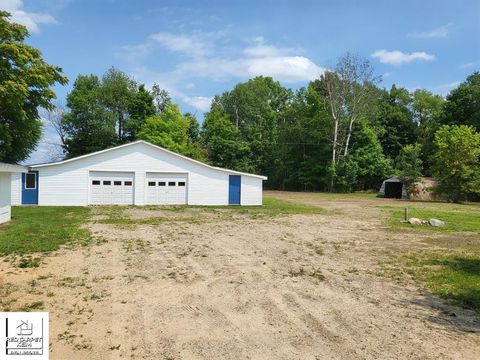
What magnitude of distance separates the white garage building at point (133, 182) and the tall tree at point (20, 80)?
4057mm

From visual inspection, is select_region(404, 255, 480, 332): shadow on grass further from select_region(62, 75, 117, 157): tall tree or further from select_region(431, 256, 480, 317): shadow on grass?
select_region(62, 75, 117, 157): tall tree

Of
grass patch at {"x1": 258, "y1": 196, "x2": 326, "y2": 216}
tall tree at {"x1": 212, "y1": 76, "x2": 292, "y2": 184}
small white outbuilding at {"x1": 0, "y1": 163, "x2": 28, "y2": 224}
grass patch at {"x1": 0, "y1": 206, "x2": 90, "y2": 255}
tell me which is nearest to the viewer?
grass patch at {"x1": 0, "y1": 206, "x2": 90, "y2": 255}

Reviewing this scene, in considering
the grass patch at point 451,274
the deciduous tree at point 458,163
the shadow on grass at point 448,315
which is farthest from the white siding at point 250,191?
the shadow on grass at point 448,315

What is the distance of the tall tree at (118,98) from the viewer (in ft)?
174

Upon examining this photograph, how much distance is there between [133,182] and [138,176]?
1.66 feet

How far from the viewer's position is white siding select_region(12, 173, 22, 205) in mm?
24048

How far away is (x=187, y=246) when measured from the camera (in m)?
11.6

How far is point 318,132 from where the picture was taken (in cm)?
5447

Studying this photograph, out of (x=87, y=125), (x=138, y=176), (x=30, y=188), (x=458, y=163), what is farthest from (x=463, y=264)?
(x=87, y=125)

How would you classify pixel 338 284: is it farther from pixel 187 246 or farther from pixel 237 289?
pixel 187 246

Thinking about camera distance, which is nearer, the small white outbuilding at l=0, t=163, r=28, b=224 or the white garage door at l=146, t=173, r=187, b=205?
the small white outbuilding at l=0, t=163, r=28, b=224

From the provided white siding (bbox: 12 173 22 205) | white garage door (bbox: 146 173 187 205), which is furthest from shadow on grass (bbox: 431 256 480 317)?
white siding (bbox: 12 173 22 205)

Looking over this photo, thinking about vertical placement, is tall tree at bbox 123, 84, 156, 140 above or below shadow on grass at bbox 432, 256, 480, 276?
above

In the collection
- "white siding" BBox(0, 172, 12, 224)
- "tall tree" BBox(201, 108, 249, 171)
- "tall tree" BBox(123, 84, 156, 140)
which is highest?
"tall tree" BBox(123, 84, 156, 140)
